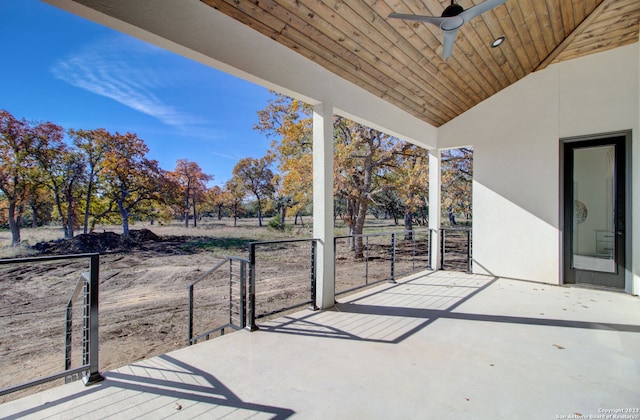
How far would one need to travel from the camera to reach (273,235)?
9664mm

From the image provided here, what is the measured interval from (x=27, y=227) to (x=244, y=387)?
618 cm

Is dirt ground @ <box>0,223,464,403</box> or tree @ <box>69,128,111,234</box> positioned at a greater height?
tree @ <box>69,128,111,234</box>

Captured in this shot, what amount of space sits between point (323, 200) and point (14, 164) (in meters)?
6.16

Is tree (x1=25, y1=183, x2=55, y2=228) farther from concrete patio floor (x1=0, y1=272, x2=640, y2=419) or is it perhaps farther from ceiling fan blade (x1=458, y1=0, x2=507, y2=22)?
ceiling fan blade (x1=458, y1=0, x2=507, y2=22)

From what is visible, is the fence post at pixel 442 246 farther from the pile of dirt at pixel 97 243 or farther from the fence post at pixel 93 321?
the pile of dirt at pixel 97 243

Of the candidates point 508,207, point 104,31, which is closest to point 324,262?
point 508,207

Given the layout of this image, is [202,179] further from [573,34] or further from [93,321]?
[573,34]

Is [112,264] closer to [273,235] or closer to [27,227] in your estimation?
[27,227]

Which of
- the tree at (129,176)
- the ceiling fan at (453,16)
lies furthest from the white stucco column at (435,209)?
the tree at (129,176)

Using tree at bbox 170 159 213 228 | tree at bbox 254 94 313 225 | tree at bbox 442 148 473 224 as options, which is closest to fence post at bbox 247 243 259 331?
tree at bbox 254 94 313 225

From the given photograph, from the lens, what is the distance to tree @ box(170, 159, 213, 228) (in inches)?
312

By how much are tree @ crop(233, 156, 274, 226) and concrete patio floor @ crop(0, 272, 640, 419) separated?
680 centimetres

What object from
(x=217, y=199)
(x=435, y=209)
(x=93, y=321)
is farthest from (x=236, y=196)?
(x=93, y=321)

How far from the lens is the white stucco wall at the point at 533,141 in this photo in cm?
390
